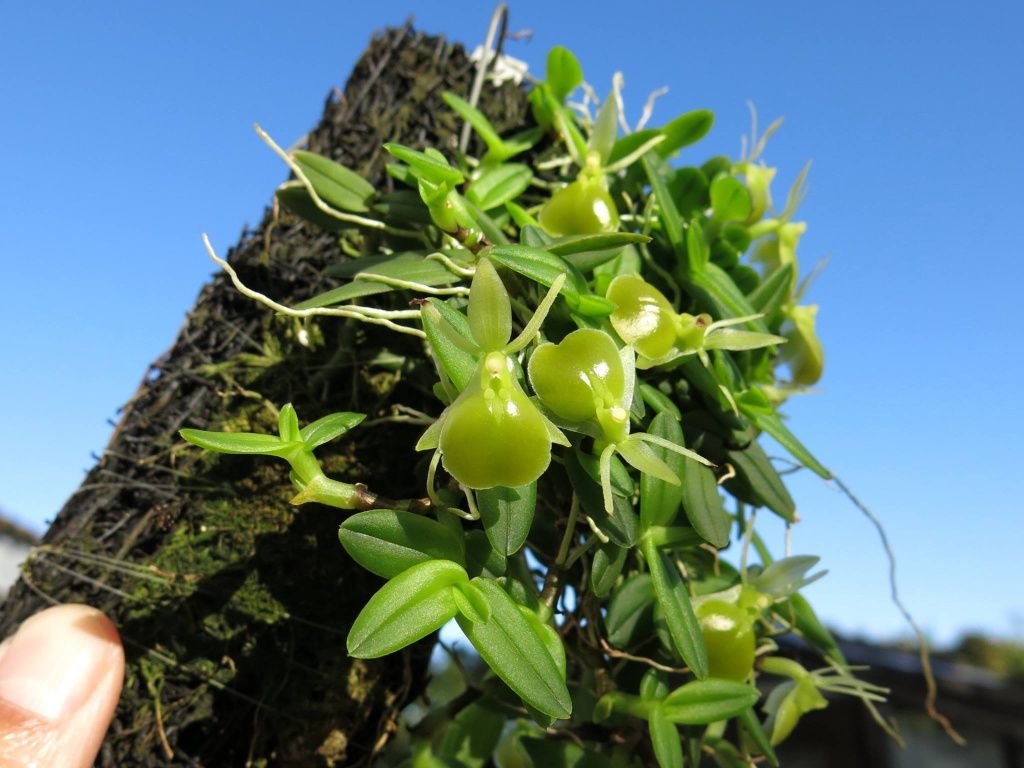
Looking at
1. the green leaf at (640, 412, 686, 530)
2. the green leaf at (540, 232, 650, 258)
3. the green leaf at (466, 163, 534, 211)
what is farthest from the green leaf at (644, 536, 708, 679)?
the green leaf at (466, 163, 534, 211)

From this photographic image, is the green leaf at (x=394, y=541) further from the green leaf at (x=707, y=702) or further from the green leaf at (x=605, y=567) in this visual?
the green leaf at (x=707, y=702)

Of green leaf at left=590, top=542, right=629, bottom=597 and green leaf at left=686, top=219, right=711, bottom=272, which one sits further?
green leaf at left=686, top=219, right=711, bottom=272

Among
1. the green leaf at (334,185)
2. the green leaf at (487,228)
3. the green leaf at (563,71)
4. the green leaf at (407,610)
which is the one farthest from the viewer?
the green leaf at (563,71)

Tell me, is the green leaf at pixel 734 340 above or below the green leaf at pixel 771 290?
below

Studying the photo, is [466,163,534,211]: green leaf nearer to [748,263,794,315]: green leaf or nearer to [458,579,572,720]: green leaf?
[748,263,794,315]: green leaf

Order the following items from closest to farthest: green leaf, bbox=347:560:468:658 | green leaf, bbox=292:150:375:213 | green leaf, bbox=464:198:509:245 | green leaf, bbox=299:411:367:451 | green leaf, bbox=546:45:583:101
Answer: green leaf, bbox=347:560:468:658 < green leaf, bbox=299:411:367:451 < green leaf, bbox=464:198:509:245 < green leaf, bbox=292:150:375:213 < green leaf, bbox=546:45:583:101

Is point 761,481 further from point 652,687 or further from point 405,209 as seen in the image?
point 405,209

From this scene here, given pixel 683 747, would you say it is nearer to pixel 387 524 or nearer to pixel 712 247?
pixel 387 524

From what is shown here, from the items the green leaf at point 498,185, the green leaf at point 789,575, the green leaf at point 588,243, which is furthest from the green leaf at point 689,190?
the green leaf at point 789,575
